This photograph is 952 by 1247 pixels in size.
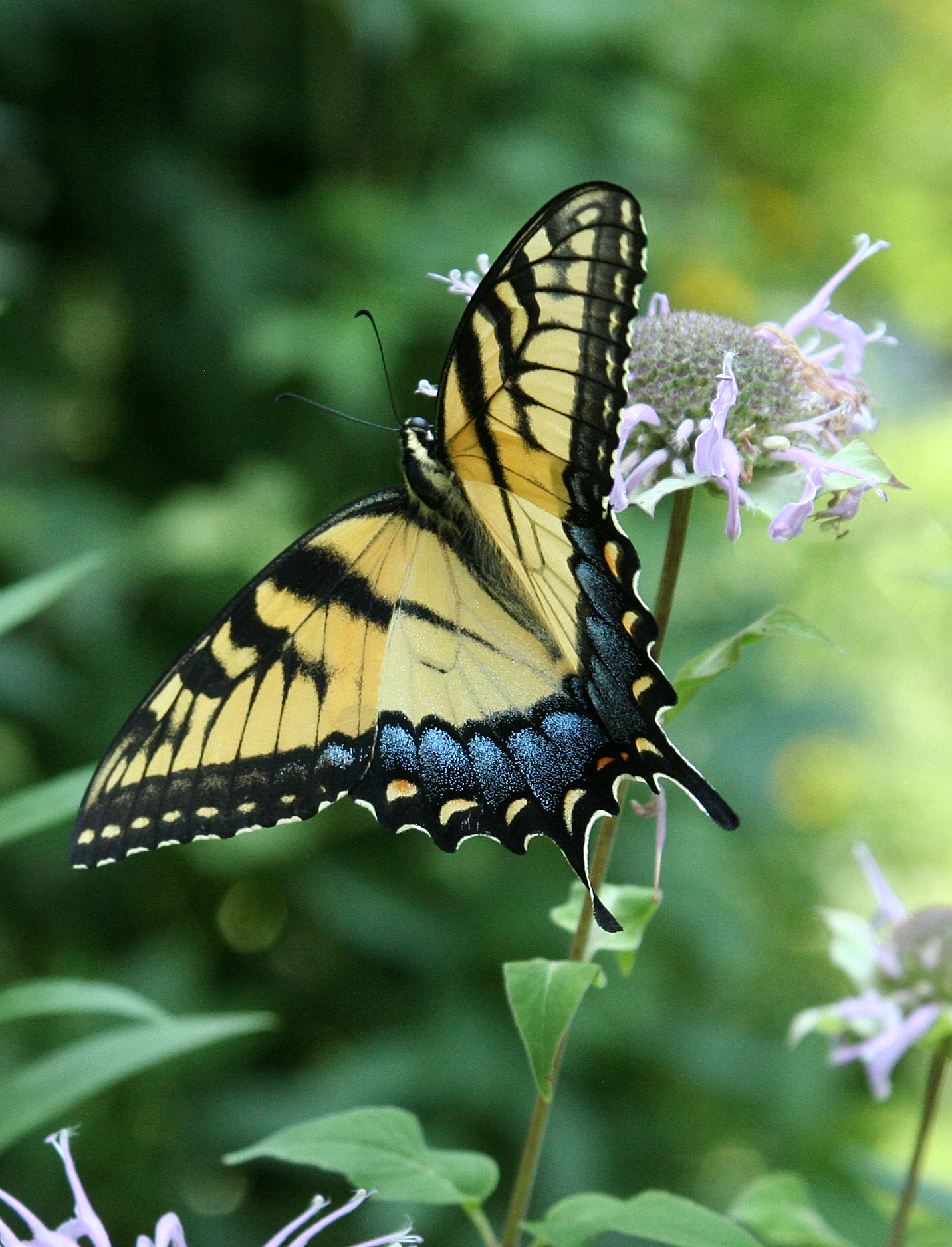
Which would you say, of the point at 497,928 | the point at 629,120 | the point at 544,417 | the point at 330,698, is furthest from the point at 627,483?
the point at 629,120

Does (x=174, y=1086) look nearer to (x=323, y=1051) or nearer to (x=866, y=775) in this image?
(x=323, y=1051)

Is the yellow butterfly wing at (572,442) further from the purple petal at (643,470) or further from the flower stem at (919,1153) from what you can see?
the flower stem at (919,1153)

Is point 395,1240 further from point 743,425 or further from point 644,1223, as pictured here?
point 743,425

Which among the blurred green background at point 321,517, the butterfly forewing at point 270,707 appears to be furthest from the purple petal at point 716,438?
the blurred green background at point 321,517

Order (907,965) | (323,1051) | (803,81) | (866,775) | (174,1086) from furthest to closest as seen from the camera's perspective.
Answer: (866,775)
(803,81)
(323,1051)
(174,1086)
(907,965)

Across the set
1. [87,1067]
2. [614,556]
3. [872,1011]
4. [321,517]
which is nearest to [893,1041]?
[872,1011]
